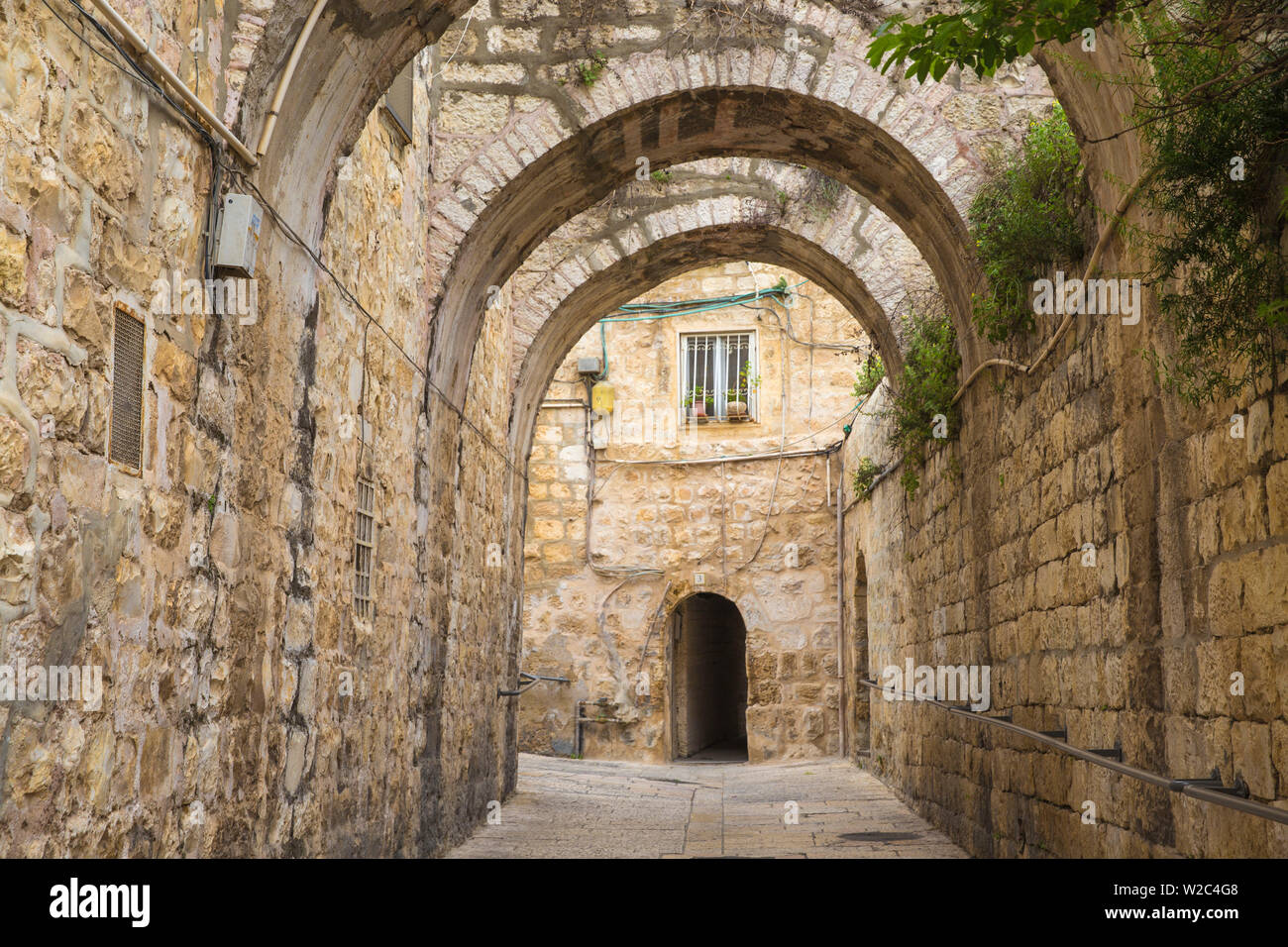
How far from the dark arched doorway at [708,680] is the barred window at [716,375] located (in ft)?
8.14

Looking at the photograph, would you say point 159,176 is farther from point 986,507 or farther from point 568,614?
point 568,614

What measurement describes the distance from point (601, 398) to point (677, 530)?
1794mm

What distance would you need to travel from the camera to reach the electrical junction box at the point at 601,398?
553 inches

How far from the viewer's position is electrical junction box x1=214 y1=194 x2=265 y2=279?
3.44m

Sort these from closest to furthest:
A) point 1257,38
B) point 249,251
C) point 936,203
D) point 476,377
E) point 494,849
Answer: point 1257,38
point 249,251
point 936,203
point 494,849
point 476,377

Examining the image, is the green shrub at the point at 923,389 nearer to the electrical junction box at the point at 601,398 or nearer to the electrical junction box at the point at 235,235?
the electrical junction box at the point at 235,235

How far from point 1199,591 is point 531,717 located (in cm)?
1083

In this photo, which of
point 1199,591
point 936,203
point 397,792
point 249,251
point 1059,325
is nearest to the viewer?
point 1199,591

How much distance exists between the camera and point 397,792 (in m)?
5.89

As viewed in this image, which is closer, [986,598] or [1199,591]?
[1199,591]

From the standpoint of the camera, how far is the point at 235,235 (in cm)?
345

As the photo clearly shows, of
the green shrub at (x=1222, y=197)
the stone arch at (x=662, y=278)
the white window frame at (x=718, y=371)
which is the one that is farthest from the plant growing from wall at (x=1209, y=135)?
the white window frame at (x=718, y=371)

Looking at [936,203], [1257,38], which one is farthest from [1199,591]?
[936,203]

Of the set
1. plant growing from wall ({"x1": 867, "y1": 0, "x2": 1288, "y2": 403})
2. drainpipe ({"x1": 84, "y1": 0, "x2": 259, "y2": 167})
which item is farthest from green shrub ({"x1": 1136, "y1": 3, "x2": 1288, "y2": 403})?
drainpipe ({"x1": 84, "y1": 0, "x2": 259, "y2": 167})
